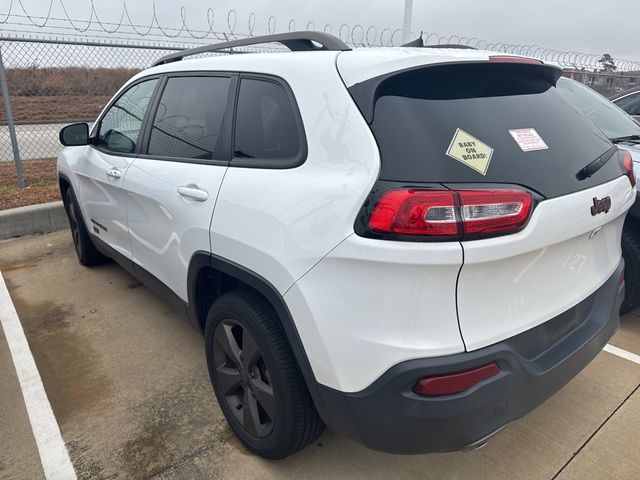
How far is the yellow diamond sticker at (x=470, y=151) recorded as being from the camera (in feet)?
5.33

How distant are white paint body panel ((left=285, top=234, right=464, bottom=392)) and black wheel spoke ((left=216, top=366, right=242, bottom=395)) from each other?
756mm

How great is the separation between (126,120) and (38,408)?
190 centimetres

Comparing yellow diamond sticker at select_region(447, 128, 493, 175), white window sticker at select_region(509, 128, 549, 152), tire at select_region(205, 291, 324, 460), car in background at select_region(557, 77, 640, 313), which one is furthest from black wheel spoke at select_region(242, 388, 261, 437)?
car in background at select_region(557, 77, 640, 313)

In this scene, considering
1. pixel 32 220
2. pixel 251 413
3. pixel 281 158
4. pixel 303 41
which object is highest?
pixel 303 41

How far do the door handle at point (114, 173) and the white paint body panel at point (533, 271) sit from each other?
2494 millimetres

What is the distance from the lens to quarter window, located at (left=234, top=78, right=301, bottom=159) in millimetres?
2008

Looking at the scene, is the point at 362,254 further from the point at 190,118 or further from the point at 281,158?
the point at 190,118

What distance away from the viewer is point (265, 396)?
6.97 ft

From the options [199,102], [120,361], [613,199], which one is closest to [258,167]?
[199,102]

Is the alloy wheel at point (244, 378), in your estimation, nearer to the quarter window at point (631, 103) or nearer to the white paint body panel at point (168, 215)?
the white paint body panel at point (168, 215)

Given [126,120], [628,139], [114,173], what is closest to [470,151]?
[114,173]

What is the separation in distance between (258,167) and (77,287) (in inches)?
114

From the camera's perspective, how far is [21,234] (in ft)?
18.3

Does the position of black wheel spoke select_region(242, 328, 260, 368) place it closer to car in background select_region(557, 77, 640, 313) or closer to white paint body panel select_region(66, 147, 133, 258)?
white paint body panel select_region(66, 147, 133, 258)
